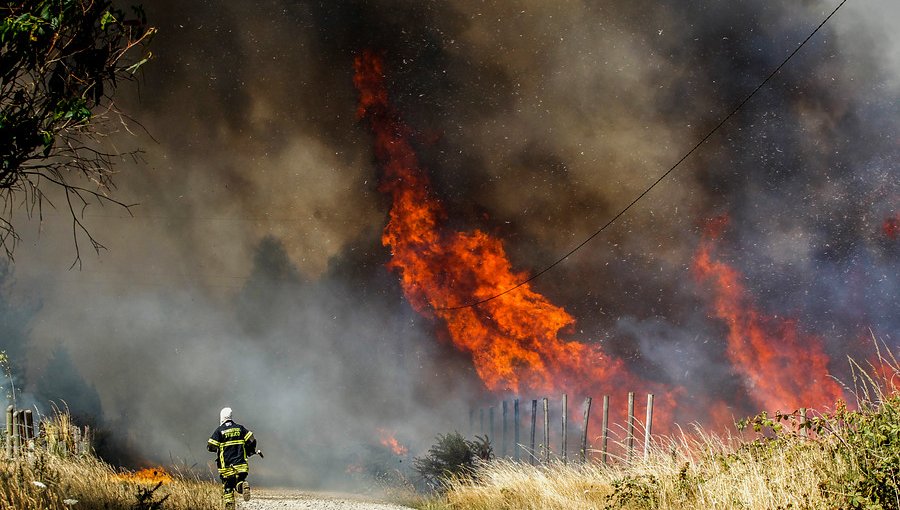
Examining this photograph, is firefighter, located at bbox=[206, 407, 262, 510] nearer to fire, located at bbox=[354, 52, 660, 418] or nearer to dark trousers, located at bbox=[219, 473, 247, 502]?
dark trousers, located at bbox=[219, 473, 247, 502]

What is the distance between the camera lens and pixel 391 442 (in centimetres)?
3028

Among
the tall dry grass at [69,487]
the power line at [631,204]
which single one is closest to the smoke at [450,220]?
the power line at [631,204]

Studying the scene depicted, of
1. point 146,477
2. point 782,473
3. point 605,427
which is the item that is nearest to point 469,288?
point 146,477

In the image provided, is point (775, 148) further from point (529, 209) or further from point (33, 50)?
point (33, 50)

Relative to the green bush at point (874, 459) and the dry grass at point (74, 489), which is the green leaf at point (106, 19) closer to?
the dry grass at point (74, 489)

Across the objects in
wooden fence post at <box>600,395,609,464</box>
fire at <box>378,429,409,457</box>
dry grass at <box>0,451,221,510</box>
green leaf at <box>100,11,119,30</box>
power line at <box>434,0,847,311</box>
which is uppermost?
power line at <box>434,0,847,311</box>

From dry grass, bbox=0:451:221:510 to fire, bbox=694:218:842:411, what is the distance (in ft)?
79.5

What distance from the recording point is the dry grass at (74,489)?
610cm

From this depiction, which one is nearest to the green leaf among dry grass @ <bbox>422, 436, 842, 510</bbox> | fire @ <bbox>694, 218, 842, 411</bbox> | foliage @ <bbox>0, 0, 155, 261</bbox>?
foliage @ <bbox>0, 0, 155, 261</bbox>

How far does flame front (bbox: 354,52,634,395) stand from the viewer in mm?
31922

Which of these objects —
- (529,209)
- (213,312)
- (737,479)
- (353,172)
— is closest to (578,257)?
(529,209)

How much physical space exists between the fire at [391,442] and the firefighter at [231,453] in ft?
44.8

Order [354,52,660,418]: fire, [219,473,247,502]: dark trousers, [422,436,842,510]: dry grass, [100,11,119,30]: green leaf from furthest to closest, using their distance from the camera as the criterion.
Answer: [354,52,660,418]: fire, [219,473,247,502]: dark trousers, [422,436,842,510]: dry grass, [100,11,119,30]: green leaf

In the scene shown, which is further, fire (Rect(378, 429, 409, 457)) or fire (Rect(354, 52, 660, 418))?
fire (Rect(354, 52, 660, 418))
